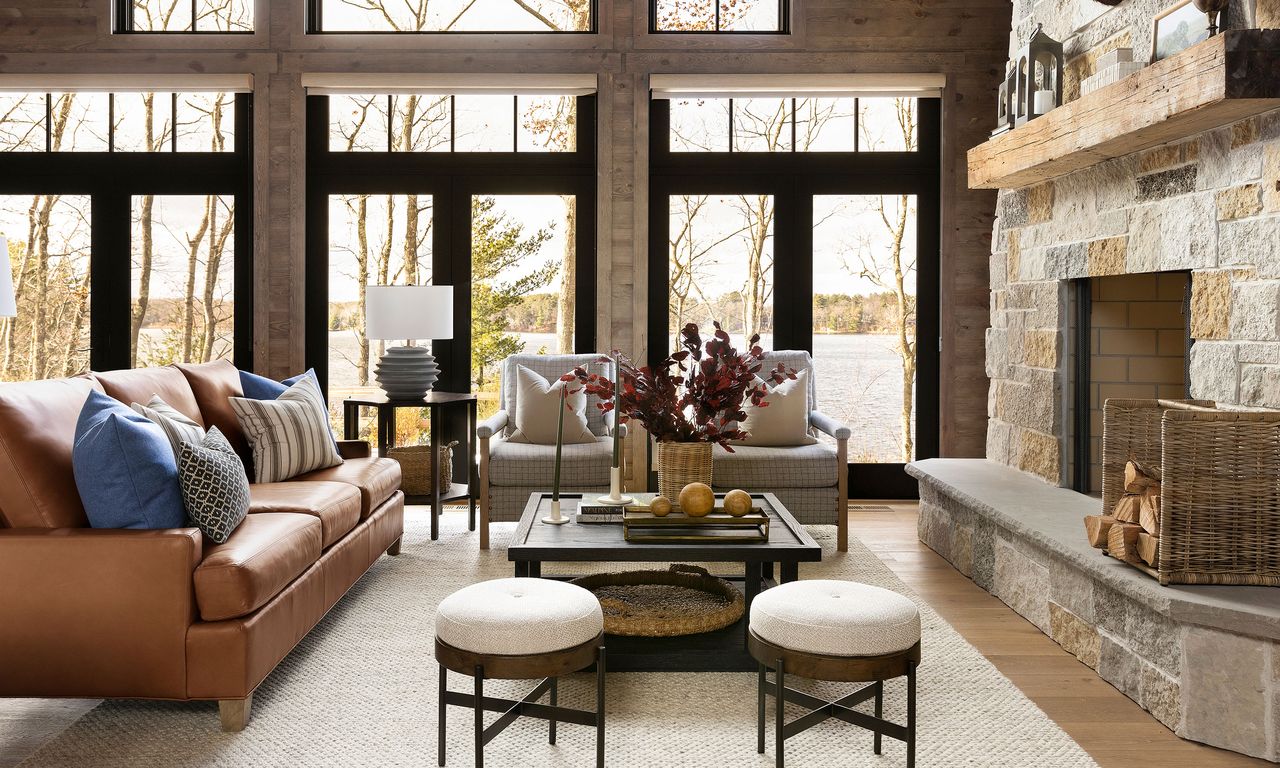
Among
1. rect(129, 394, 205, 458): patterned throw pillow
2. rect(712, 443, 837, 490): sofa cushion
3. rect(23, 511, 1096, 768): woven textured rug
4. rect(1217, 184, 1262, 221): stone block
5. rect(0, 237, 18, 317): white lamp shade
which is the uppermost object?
rect(1217, 184, 1262, 221): stone block

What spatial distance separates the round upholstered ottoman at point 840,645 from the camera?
7.60 ft

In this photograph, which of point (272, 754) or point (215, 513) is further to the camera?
point (215, 513)

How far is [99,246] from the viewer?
6.00 meters

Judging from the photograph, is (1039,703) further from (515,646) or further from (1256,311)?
(515,646)

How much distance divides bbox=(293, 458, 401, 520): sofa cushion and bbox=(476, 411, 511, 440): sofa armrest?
43 cm

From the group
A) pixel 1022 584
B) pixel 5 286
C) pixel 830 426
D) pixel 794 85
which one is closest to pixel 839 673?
pixel 1022 584

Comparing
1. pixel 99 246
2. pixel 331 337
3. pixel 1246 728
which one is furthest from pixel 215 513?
pixel 99 246

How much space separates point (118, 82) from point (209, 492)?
4105 millimetres

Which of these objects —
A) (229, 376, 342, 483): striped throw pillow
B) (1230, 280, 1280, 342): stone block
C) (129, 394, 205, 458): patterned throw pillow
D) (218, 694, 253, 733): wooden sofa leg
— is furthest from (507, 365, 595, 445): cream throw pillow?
(1230, 280, 1280, 342): stone block

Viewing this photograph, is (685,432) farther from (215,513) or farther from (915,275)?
(915,275)

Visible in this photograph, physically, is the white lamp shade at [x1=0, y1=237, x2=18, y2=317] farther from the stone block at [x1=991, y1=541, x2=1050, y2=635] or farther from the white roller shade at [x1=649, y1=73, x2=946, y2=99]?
the stone block at [x1=991, y1=541, x2=1050, y2=635]

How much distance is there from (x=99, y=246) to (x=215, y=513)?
4013 millimetres

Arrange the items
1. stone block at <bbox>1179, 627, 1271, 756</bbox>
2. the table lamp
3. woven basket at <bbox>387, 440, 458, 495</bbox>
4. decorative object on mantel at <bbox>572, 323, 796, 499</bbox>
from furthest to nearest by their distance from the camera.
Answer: woven basket at <bbox>387, 440, 458, 495</bbox> < the table lamp < decorative object on mantel at <bbox>572, 323, 796, 499</bbox> < stone block at <bbox>1179, 627, 1271, 756</bbox>

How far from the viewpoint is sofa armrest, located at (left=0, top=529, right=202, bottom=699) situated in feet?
8.35
